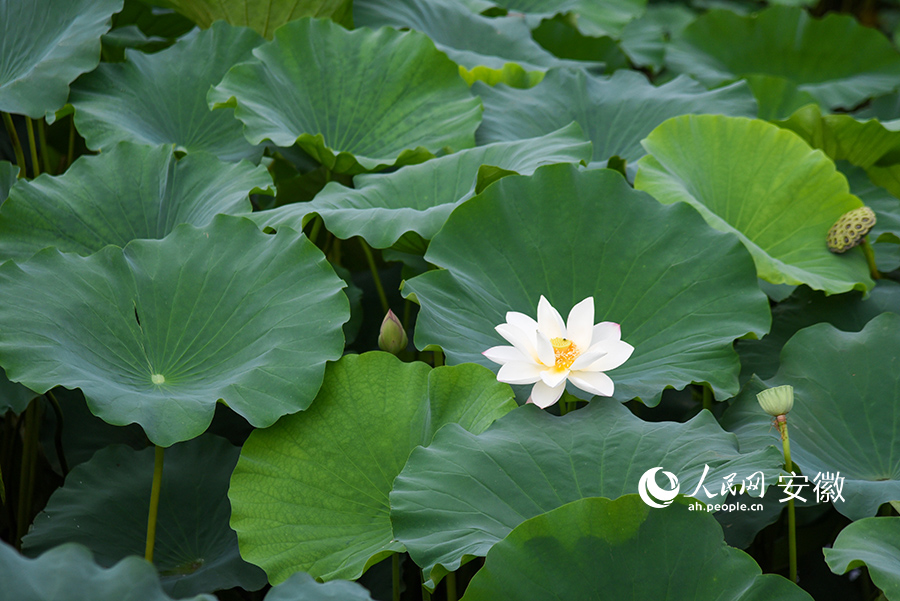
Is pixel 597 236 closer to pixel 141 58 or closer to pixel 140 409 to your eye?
pixel 140 409

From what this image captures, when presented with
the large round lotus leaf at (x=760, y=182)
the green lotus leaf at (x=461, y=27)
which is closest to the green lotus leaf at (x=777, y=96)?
the green lotus leaf at (x=461, y=27)

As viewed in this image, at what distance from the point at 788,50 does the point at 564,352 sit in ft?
7.32

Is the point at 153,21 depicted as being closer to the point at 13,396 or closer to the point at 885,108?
the point at 13,396

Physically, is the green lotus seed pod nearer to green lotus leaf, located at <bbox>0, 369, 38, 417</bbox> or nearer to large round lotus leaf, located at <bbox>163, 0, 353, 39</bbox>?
green lotus leaf, located at <bbox>0, 369, 38, 417</bbox>

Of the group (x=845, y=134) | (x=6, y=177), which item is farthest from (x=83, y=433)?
(x=845, y=134)

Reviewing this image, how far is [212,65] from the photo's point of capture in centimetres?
175

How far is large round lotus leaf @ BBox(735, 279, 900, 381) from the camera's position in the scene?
1.40 metres

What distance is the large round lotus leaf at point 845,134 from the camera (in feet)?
5.65

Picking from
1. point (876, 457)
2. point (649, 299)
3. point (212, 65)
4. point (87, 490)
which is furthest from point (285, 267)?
point (876, 457)

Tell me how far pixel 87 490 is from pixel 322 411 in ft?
1.47

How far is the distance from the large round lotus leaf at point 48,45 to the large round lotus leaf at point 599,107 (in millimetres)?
883

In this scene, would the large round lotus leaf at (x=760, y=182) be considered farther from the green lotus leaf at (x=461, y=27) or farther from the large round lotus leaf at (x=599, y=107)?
the green lotus leaf at (x=461, y=27)

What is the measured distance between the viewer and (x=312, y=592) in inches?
28.7

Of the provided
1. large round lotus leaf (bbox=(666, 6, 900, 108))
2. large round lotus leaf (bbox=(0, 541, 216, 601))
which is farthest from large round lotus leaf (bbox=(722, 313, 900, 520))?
large round lotus leaf (bbox=(666, 6, 900, 108))
